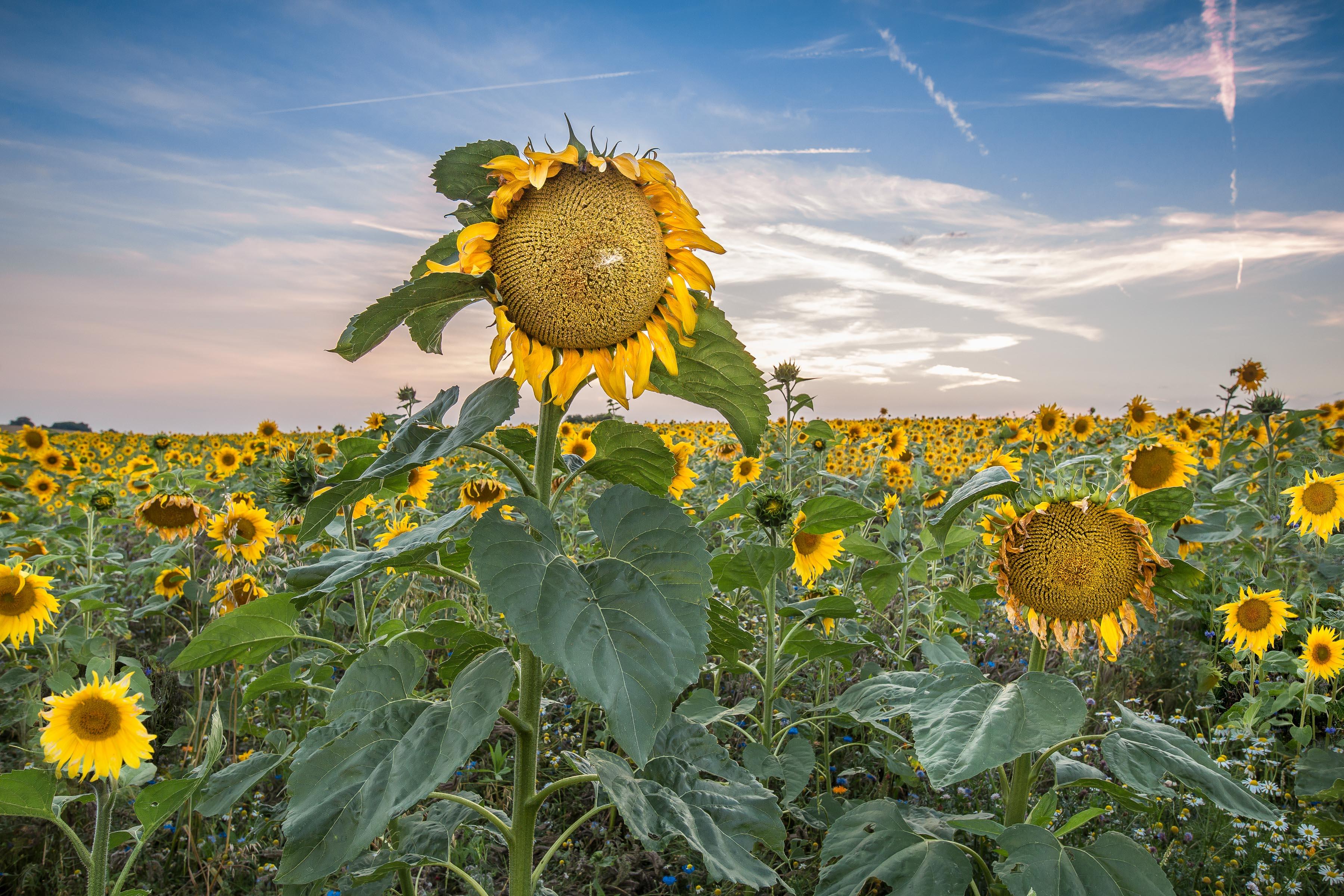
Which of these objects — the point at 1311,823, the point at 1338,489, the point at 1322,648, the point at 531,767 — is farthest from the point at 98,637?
the point at 1338,489

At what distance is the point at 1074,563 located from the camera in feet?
6.52

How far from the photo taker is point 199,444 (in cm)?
1534

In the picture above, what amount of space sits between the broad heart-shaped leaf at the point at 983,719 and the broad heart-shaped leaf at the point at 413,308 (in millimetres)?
1281

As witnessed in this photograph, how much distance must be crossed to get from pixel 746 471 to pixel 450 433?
17.4 ft

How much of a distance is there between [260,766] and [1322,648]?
479 cm

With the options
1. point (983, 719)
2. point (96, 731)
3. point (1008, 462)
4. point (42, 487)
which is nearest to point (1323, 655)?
point (1008, 462)

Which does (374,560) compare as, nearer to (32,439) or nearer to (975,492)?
(975,492)

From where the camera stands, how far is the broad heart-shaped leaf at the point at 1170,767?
176 cm

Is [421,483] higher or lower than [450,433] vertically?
lower

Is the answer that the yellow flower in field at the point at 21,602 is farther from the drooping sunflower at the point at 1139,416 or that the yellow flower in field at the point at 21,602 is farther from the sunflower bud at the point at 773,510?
the drooping sunflower at the point at 1139,416

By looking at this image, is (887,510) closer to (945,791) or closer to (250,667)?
(945,791)

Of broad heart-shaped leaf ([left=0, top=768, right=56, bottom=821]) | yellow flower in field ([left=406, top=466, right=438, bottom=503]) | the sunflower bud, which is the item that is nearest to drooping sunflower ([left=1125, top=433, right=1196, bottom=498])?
the sunflower bud

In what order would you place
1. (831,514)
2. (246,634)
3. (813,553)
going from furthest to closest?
(813,553) < (831,514) < (246,634)

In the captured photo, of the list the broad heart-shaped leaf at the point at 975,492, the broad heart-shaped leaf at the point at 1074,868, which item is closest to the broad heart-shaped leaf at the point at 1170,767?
the broad heart-shaped leaf at the point at 1074,868
